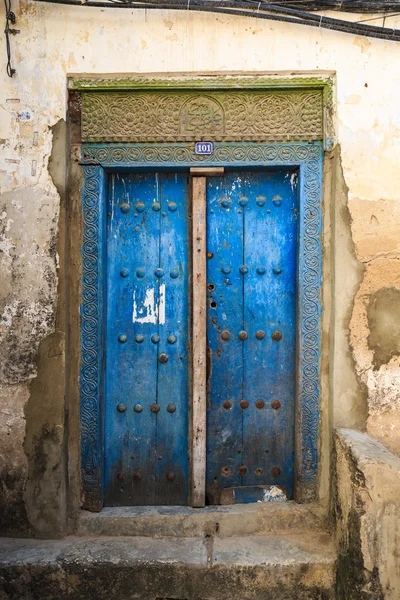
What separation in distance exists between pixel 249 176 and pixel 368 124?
706 mm

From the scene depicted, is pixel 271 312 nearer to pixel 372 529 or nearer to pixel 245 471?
pixel 245 471

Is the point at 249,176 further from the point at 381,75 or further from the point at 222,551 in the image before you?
the point at 222,551

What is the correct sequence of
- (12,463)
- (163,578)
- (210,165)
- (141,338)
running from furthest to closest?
1. (141,338)
2. (210,165)
3. (12,463)
4. (163,578)

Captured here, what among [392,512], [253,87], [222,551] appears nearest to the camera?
[392,512]

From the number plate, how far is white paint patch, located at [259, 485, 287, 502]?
196 centimetres

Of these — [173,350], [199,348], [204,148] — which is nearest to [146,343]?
[173,350]

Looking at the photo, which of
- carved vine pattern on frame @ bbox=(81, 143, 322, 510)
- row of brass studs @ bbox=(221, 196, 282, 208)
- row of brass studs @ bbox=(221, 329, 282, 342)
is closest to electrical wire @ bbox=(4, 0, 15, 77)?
carved vine pattern on frame @ bbox=(81, 143, 322, 510)

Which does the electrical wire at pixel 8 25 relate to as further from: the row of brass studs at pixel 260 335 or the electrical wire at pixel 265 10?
the row of brass studs at pixel 260 335

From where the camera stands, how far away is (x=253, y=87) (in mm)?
2953

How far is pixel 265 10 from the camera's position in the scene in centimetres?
290

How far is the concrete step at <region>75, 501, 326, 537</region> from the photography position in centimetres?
295

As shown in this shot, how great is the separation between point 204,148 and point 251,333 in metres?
1.09

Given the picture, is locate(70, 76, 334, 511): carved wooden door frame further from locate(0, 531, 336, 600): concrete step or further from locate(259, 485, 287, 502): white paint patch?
locate(0, 531, 336, 600): concrete step

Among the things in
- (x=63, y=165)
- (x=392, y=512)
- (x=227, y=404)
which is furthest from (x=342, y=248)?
(x=63, y=165)
